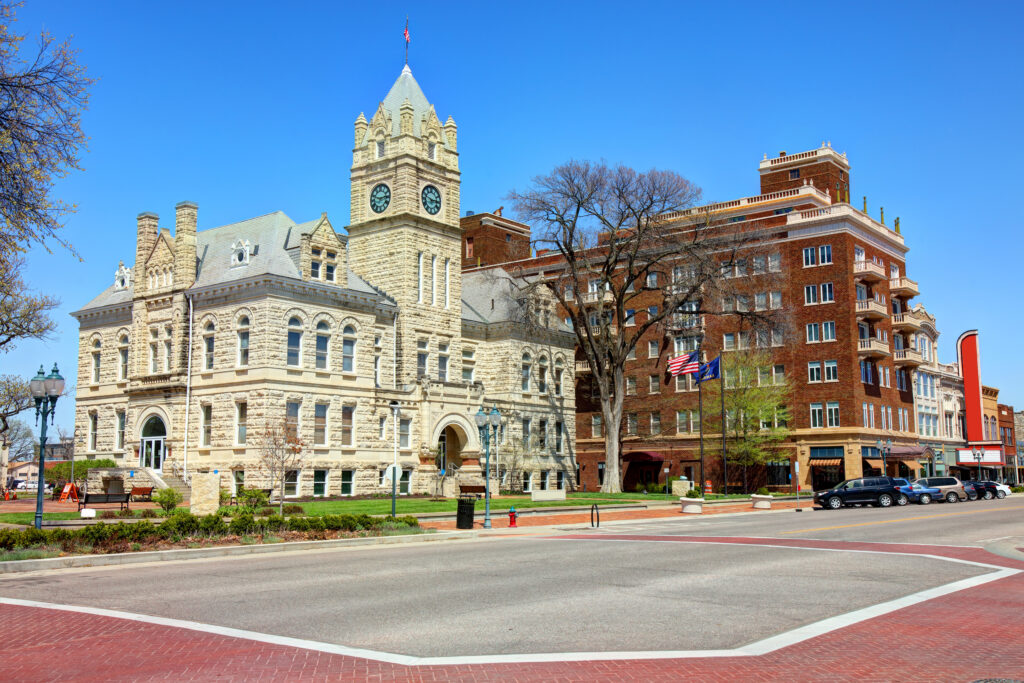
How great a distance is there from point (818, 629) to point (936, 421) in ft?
261

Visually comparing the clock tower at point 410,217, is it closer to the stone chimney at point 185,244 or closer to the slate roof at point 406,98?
the slate roof at point 406,98

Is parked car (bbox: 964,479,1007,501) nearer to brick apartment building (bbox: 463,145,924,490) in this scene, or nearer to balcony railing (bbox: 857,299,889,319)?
brick apartment building (bbox: 463,145,924,490)

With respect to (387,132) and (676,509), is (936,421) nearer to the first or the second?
(676,509)

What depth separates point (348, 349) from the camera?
5034 centimetres

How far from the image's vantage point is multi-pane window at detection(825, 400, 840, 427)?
66.4 m

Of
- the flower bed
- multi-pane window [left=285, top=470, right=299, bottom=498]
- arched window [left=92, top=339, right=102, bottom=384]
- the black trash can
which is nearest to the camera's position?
the flower bed

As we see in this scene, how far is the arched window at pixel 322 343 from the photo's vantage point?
4862cm

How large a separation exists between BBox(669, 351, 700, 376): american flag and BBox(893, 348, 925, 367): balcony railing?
26869 millimetres

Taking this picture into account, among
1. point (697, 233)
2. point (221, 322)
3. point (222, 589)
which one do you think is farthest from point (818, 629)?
point (697, 233)

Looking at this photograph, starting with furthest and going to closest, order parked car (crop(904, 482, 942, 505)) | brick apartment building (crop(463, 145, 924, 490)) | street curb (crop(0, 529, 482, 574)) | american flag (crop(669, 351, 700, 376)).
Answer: brick apartment building (crop(463, 145, 924, 490)) < american flag (crop(669, 351, 700, 376)) < parked car (crop(904, 482, 942, 505)) < street curb (crop(0, 529, 482, 574))

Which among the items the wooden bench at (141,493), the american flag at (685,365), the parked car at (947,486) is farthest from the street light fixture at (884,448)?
the wooden bench at (141,493)

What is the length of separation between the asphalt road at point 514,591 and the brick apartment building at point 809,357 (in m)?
41.4

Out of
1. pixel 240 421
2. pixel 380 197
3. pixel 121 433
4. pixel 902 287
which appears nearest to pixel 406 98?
pixel 380 197

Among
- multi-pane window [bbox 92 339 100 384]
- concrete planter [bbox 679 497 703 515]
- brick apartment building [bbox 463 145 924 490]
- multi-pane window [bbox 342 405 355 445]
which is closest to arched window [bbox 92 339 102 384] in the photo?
multi-pane window [bbox 92 339 100 384]
